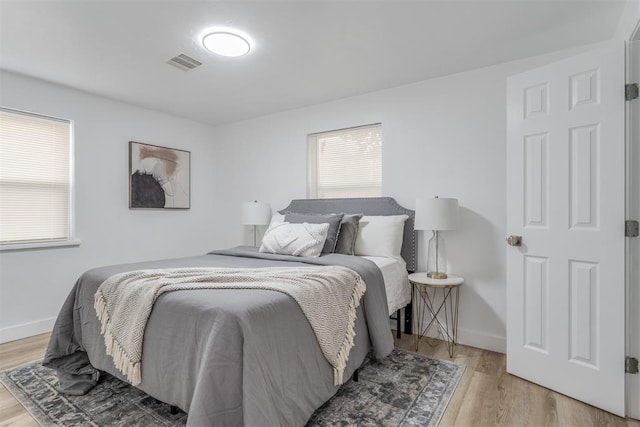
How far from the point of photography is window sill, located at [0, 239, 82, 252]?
2805 mm

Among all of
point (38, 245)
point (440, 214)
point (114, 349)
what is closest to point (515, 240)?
point (440, 214)

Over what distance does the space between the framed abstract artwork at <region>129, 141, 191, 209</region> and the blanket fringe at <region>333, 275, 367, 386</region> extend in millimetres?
2948

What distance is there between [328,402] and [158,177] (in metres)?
3.31

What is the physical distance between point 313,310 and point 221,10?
1.84 m

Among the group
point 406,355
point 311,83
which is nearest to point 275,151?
point 311,83

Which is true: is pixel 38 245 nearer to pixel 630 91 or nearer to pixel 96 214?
pixel 96 214

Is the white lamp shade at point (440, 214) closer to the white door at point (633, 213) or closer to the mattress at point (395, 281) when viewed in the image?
the mattress at point (395, 281)

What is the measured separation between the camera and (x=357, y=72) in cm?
284

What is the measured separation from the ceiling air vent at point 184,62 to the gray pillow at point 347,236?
183 centimetres

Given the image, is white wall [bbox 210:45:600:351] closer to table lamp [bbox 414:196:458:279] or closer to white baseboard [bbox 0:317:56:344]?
table lamp [bbox 414:196:458:279]

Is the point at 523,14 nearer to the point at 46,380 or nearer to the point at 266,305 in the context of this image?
the point at 266,305

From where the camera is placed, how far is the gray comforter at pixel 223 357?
50.3 inches

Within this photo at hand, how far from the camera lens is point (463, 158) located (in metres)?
2.81

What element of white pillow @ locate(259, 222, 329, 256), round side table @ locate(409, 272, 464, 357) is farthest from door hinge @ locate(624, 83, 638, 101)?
white pillow @ locate(259, 222, 329, 256)
